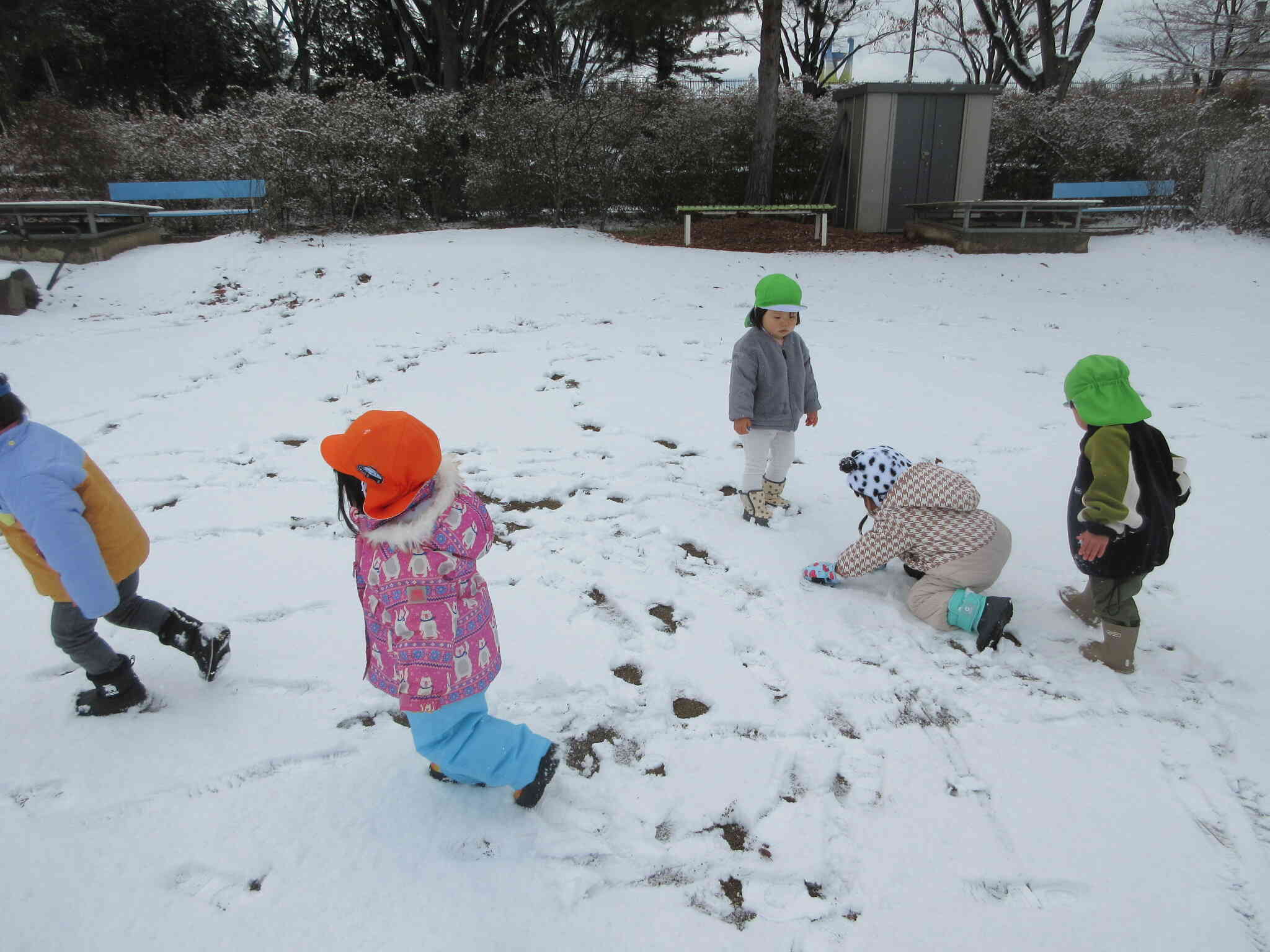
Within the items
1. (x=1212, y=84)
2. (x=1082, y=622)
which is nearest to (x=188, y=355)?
(x=1082, y=622)

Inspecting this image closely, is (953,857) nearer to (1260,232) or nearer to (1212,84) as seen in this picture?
(1260,232)

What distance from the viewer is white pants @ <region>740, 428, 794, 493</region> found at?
3867 millimetres

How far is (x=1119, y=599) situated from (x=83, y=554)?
332 centimetres

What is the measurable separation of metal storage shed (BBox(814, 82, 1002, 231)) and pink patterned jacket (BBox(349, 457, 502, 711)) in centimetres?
1196

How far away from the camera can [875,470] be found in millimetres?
3146

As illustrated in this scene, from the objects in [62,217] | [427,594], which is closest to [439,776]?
[427,594]

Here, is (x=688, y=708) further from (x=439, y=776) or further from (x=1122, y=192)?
(x=1122, y=192)

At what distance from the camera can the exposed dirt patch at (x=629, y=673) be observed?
2705mm

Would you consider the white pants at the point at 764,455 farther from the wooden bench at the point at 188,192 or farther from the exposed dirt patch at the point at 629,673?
the wooden bench at the point at 188,192

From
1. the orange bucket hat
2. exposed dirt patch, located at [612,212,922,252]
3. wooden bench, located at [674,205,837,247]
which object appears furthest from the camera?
exposed dirt patch, located at [612,212,922,252]

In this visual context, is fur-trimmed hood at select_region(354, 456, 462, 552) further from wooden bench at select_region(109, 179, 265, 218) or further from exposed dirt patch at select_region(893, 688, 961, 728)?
wooden bench at select_region(109, 179, 265, 218)

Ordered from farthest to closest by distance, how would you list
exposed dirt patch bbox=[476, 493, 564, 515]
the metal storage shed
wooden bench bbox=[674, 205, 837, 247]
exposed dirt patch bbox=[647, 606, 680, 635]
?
the metal storage shed, wooden bench bbox=[674, 205, 837, 247], exposed dirt patch bbox=[476, 493, 564, 515], exposed dirt patch bbox=[647, 606, 680, 635]

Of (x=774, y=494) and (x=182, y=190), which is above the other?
(x=182, y=190)

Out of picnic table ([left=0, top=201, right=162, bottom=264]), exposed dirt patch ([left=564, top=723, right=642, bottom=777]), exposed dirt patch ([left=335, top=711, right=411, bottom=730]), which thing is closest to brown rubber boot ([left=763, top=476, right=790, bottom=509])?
exposed dirt patch ([left=564, top=723, right=642, bottom=777])
